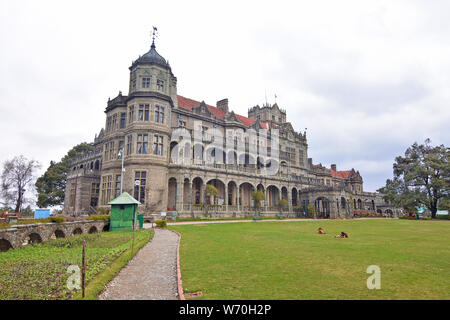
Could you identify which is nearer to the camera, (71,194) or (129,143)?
(129,143)

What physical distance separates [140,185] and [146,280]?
26808 millimetres

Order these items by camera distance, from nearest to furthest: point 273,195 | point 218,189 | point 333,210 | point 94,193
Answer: point 94,193 < point 218,189 < point 333,210 < point 273,195

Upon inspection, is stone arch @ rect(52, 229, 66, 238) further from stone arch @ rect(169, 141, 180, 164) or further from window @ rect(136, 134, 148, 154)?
stone arch @ rect(169, 141, 180, 164)

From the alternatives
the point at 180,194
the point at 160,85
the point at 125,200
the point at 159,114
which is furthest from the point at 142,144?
the point at 125,200

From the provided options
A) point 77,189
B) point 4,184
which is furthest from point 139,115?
point 4,184

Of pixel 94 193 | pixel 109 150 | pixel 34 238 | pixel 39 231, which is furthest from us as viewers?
pixel 94 193

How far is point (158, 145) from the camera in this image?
35.3 metres

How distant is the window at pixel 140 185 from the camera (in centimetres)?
3294

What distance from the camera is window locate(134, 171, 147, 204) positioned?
32938mm

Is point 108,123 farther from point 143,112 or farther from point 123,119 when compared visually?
point 143,112

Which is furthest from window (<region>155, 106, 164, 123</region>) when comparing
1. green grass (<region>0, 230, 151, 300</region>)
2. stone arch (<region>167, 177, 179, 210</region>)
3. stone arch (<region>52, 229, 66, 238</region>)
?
green grass (<region>0, 230, 151, 300</region>)

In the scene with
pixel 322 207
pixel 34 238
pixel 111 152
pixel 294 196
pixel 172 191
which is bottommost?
pixel 34 238

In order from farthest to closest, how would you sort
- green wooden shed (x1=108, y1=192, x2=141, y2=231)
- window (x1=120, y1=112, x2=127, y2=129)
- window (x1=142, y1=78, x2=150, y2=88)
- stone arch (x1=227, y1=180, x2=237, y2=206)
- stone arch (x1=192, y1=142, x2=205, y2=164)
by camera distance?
stone arch (x1=227, y1=180, x2=237, y2=206) → stone arch (x1=192, y1=142, x2=205, y2=164) → window (x1=120, y1=112, x2=127, y2=129) → window (x1=142, y1=78, x2=150, y2=88) → green wooden shed (x1=108, y1=192, x2=141, y2=231)
